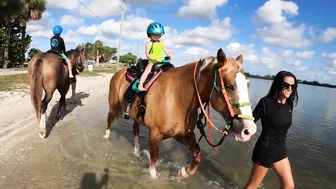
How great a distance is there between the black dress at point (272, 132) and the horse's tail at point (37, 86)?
16.4ft

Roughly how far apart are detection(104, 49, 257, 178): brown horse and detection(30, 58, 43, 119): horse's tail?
2.47 meters

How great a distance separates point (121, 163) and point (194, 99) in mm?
2491

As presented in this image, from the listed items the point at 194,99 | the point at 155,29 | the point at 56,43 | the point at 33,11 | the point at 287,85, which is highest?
the point at 33,11

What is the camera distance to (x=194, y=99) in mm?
4395

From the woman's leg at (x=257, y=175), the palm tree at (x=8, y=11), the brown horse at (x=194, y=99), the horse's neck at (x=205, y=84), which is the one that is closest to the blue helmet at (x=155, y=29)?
the brown horse at (x=194, y=99)

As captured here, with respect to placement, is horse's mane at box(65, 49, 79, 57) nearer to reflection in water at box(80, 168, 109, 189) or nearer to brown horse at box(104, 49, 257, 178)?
brown horse at box(104, 49, 257, 178)

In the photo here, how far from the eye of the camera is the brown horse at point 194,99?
349 cm

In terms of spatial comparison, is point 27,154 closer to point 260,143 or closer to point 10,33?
point 260,143

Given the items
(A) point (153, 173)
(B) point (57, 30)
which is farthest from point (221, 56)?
(B) point (57, 30)

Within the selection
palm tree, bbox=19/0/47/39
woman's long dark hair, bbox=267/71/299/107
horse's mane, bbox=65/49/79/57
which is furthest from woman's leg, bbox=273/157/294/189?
palm tree, bbox=19/0/47/39

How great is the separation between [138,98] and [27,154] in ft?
8.29

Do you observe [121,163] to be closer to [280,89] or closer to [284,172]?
[284,172]

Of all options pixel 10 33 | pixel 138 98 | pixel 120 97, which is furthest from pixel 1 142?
pixel 10 33

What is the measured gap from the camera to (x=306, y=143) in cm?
995
